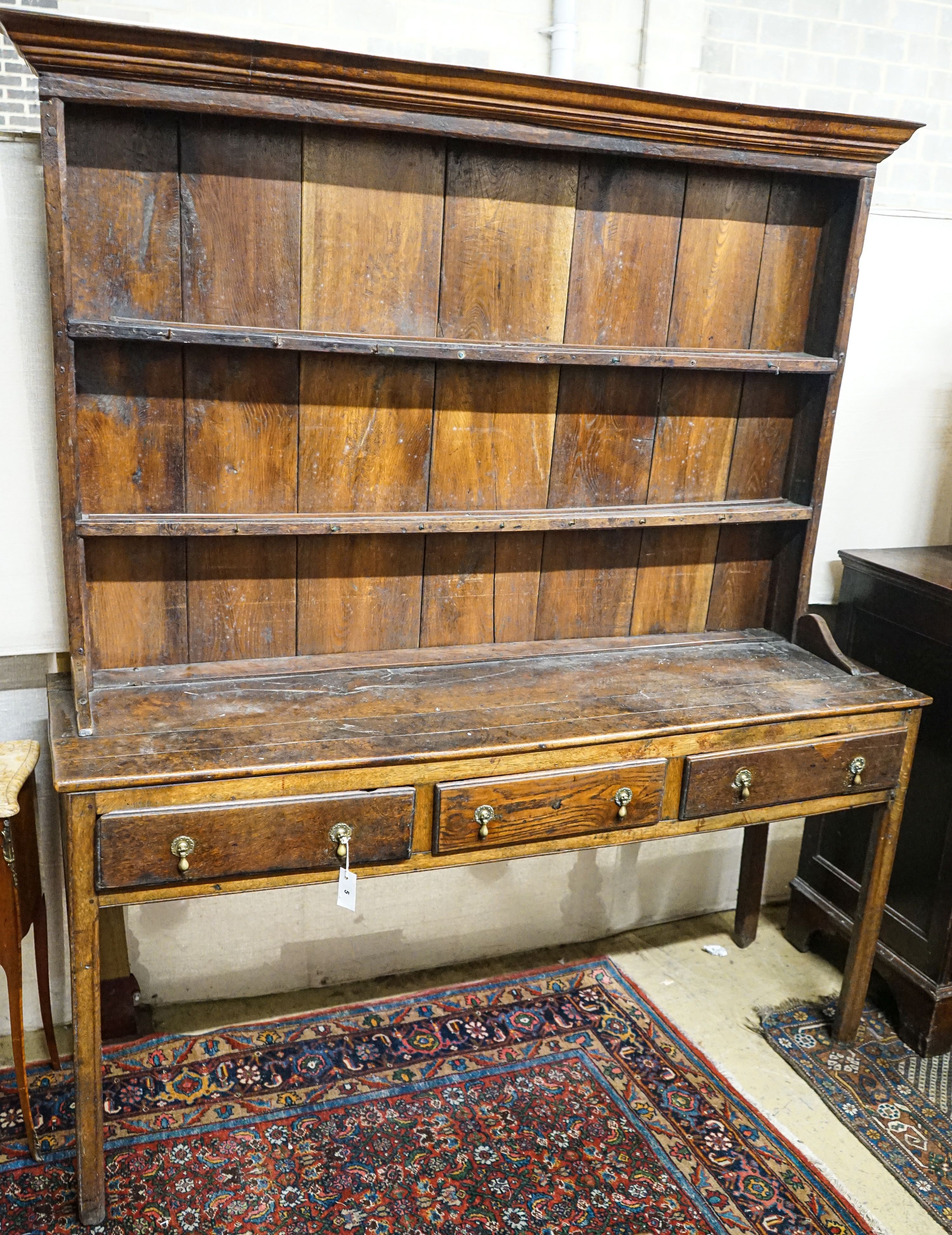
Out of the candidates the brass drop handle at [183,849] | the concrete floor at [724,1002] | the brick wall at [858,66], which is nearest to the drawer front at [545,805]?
the brass drop handle at [183,849]

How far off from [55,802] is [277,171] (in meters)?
1.45

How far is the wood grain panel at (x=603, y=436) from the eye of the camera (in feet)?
8.04

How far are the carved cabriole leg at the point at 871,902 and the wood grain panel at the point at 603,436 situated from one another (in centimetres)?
85

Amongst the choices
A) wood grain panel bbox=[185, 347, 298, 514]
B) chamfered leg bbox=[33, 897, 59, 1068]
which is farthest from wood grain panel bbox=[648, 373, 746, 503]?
chamfered leg bbox=[33, 897, 59, 1068]

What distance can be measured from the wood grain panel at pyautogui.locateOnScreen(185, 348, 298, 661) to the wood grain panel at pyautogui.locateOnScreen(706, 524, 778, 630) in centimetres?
107

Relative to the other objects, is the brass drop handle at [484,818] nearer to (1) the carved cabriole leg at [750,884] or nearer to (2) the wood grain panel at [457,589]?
(2) the wood grain panel at [457,589]

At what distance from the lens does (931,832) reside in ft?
8.61

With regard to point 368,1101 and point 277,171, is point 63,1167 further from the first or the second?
point 277,171

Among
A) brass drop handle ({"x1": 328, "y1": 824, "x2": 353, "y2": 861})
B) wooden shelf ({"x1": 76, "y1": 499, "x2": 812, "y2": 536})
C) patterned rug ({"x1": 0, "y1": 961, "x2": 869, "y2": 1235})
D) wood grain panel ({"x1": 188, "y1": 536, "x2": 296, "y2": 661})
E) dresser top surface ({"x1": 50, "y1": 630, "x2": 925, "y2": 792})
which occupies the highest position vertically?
wooden shelf ({"x1": 76, "y1": 499, "x2": 812, "y2": 536})

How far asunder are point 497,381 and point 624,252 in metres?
Result: 0.40

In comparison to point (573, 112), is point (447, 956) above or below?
below

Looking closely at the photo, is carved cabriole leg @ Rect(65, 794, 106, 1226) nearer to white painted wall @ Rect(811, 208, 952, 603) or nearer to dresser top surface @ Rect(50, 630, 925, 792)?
dresser top surface @ Rect(50, 630, 925, 792)

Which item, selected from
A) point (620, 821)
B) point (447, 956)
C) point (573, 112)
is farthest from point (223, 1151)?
point (573, 112)

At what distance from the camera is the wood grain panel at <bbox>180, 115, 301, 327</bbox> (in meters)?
2.04
